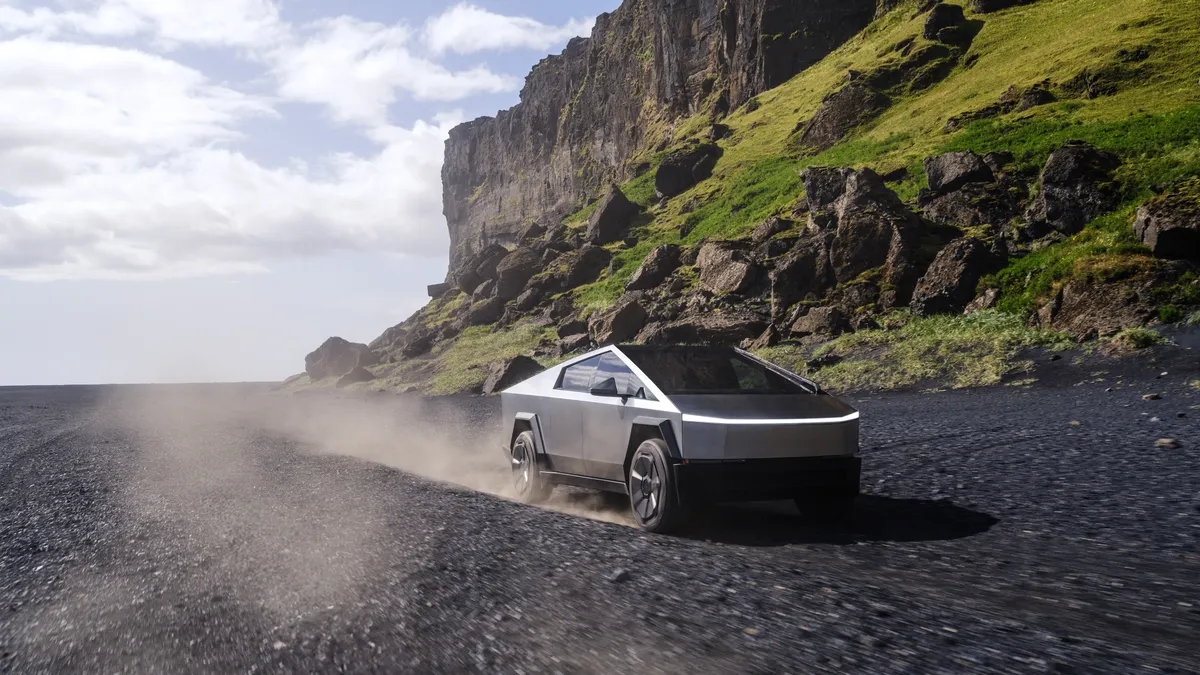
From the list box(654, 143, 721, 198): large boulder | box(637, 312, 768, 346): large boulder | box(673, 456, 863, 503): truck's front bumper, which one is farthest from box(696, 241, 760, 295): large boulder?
box(673, 456, 863, 503): truck's front bumper

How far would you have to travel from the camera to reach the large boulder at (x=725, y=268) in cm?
3153

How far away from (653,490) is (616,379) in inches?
48.5

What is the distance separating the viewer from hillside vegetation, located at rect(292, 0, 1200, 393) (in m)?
19.5

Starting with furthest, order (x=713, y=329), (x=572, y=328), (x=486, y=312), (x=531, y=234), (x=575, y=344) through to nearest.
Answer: (x=531, y=234), (x=486, y=312), (x=572, y=328), (x=575, y=344), (x=713, y=329)

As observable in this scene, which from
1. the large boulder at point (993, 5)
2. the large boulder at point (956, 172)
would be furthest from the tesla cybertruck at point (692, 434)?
the large boulder at point (993, 5)

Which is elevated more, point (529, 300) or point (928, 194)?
point (928, 194)

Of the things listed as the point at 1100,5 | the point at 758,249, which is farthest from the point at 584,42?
the point at 758,249

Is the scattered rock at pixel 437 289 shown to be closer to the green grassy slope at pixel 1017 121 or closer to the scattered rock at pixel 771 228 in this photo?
the green grassy slope at pixel 1017 121

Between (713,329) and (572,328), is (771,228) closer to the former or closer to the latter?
(713,329)

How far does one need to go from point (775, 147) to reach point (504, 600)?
173 ft

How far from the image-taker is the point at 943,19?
166ft

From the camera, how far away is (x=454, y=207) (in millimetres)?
142500

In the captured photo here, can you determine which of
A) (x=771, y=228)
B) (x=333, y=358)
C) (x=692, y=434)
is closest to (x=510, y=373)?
(x=771, y=228)

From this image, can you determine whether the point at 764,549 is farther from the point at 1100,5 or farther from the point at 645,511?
the point at 1100,5
